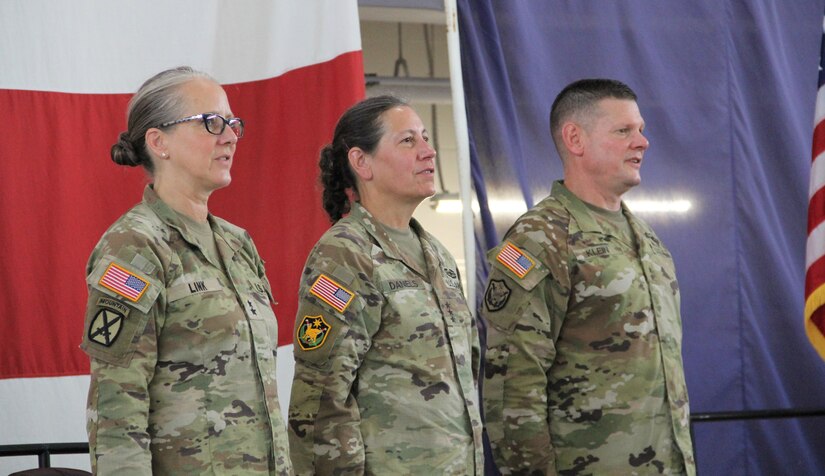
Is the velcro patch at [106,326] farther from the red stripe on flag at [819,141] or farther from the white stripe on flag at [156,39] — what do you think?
the red stripe on flag at [819,141]

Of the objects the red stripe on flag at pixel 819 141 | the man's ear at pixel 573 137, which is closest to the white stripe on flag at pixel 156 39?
the man's ear at pixel 573 137

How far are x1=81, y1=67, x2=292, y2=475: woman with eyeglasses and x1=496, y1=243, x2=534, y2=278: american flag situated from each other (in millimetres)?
731

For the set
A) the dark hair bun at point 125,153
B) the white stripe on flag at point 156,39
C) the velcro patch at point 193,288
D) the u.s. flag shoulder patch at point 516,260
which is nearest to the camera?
the velcro patch at point 193,288

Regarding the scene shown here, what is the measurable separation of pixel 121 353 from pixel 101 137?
1.49 m

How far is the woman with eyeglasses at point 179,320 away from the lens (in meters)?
1.90

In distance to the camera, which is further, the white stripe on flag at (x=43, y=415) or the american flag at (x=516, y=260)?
the white stripe on flag at (x=43, y=415)

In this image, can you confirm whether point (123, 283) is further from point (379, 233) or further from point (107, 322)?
point (379, 233)

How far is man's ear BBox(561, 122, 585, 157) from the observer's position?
3.04 m

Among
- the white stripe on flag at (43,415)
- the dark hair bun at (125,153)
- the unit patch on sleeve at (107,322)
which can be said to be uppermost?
the dark hair bun at (125,153)

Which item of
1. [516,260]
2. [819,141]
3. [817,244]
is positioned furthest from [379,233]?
[819,141]

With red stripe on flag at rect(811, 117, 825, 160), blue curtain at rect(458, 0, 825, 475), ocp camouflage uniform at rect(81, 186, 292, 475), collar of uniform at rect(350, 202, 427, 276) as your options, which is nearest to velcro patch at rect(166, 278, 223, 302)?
ocp camouflage uniform at rect(81, 186, 292, 475)

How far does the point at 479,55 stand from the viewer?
141 inches

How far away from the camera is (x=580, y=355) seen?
2770mm

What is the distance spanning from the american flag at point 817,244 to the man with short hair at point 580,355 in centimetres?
75
